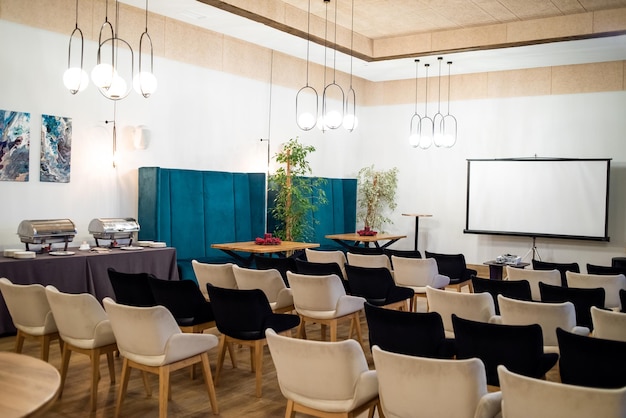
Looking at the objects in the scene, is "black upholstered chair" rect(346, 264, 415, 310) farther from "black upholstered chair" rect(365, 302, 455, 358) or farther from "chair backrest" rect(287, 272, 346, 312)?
"black upholstered chair" rect(365, 302, 455, 358)

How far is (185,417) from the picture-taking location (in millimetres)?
4234

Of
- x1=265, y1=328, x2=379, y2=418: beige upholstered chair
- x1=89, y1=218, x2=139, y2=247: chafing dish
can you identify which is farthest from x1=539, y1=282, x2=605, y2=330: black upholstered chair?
x1=89, y1=218, x2=139, y2=247: chafing dish

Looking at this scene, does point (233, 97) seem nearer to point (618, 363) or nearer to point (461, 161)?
point (461, 161)

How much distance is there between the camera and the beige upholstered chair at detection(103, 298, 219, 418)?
3895 mm

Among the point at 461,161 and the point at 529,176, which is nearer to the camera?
the point at 529,176

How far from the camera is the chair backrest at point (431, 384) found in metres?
2.91

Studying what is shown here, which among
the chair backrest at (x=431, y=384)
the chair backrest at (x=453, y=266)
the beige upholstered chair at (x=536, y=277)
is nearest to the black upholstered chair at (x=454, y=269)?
the chair backrest at (x=453, y=266)

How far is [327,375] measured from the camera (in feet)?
10.7

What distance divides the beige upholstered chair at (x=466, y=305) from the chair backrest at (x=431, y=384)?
1.76 metres

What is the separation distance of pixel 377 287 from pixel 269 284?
1134 mm

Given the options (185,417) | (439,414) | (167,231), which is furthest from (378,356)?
(167,231)

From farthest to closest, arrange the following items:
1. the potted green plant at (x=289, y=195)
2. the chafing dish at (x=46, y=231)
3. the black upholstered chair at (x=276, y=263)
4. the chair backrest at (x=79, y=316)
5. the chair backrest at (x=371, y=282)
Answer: the potted green plant at (x=289, y=195) < the chafing dish at (x=46, y=231) < the black upholstered chair at (x=276, y=263) < the chair backrest at (x=371, y=282) < the chair backrest at (x=79, y=316)

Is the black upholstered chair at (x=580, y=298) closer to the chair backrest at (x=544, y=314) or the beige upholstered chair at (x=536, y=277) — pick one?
the chair backrest at (x=544, y=314)

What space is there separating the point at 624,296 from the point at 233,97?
6.80 meters
